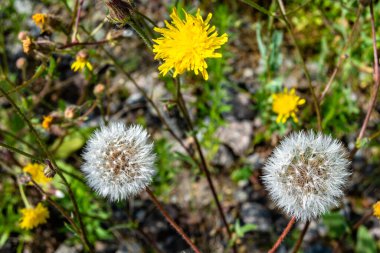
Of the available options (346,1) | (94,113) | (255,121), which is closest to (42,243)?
(94,113)

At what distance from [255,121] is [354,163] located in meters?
0.96

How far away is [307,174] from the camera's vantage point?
2.15 meters

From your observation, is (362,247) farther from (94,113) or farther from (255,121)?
(94,113)

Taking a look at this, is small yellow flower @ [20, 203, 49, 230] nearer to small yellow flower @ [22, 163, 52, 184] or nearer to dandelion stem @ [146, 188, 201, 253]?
small yellow flower @ [22, 163, 52, 184]

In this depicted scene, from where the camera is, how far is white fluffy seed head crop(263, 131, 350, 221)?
209cm

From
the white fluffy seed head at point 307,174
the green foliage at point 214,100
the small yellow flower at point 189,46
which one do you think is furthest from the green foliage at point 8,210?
the white fluffy seed head at point 307,174

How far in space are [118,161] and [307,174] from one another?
3.16 ft

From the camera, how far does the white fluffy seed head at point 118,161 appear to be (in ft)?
7.48

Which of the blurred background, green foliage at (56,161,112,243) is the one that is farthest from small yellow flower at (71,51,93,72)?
green foliage at (56,161,112,243)

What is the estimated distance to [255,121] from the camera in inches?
168

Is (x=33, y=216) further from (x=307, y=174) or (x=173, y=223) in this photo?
(x=307, y=174)

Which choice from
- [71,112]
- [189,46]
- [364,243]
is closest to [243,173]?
[364,243]

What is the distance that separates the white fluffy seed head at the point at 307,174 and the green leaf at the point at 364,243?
1556 mm

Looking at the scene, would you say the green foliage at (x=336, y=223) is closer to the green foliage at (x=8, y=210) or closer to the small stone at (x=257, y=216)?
the small stone at (x=257, y=216)
